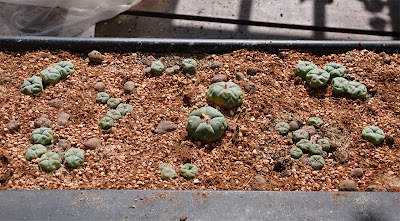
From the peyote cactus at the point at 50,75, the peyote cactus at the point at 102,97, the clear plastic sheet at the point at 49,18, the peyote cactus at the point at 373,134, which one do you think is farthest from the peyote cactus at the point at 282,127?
the clear plastic sheet at the point at 49,18

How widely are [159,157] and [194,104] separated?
56 cm

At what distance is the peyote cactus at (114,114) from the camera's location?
271cm

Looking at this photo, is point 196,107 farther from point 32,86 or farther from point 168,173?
point 32,86

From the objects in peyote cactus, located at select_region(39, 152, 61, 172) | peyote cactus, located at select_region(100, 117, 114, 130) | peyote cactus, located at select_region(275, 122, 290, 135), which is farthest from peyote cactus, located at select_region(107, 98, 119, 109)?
peyote cactus, located at select_region(275, 122, 290, 135)

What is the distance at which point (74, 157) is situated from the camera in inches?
95.3

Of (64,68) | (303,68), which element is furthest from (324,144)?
(64,68)

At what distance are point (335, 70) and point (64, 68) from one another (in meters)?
2.21

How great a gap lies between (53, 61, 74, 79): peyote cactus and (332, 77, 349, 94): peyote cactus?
6.98 ft

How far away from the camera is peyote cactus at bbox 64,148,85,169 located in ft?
7.89

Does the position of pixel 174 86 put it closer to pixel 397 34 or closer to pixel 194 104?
pixel 194 104

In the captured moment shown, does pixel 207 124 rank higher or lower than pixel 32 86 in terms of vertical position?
lower

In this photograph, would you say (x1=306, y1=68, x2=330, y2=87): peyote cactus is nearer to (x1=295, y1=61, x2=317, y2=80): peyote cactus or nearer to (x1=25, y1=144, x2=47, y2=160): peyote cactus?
(x1=295, y1=61, x2=317, y2=80): peyote cactus

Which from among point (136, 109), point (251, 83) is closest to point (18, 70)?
point (136, 109)

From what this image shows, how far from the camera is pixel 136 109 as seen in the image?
9.23 ft
